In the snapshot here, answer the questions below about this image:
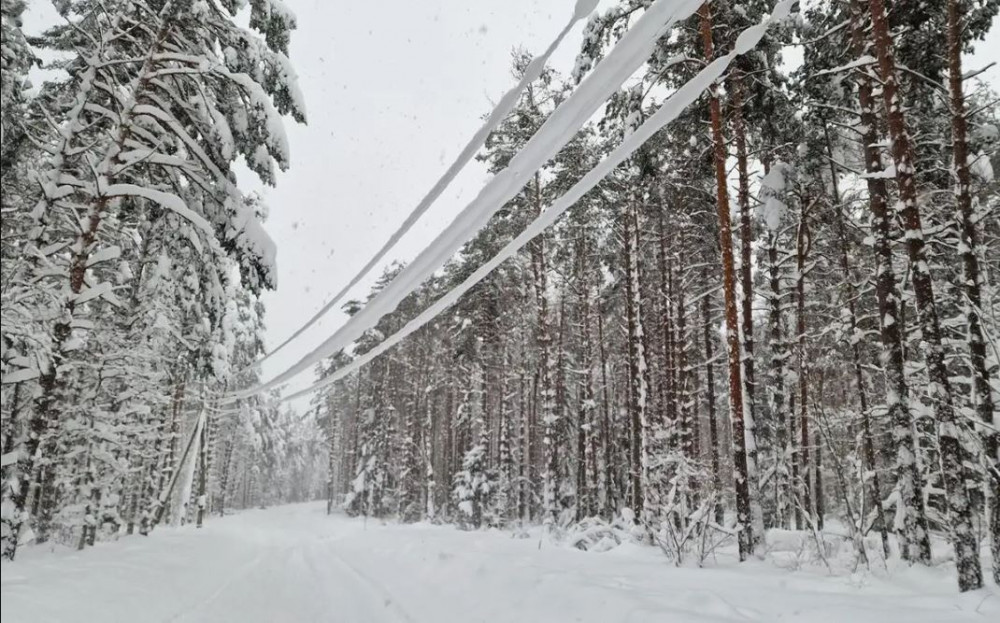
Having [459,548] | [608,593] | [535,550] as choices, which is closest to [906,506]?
[608,593]

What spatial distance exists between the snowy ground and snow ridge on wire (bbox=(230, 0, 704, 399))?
3.36ft

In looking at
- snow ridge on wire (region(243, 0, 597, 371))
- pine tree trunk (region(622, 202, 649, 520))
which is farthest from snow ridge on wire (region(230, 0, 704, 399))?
pine tree trunk (region(622, 202, 649, 520))

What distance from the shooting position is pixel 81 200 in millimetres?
5691

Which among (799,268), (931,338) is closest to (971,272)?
(931,338)

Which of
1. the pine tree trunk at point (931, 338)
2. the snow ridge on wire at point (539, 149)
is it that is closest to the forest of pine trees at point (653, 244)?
the pine tree trunk at point (931, 338)

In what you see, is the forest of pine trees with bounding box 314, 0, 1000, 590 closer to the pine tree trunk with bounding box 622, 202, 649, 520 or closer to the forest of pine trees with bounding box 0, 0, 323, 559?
the pine tree trunk with bounding box 622, 202, 649, 520

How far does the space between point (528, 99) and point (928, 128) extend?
9.89 m

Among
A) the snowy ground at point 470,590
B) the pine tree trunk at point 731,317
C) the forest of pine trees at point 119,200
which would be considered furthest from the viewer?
the pine tree trunk at point 731,317

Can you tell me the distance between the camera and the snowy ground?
8.36 feet

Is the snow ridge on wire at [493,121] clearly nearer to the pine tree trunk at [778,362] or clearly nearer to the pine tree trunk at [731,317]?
the pine tree trunk at [731,317]

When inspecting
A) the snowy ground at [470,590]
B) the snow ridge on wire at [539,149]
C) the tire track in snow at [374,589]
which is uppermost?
the snow ridge on wire at [539,149]

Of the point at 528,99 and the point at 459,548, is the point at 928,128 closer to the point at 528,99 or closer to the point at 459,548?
the point at 528,99

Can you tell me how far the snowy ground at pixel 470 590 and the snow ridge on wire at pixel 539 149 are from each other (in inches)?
40.4

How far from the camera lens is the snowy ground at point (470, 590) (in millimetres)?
2547
